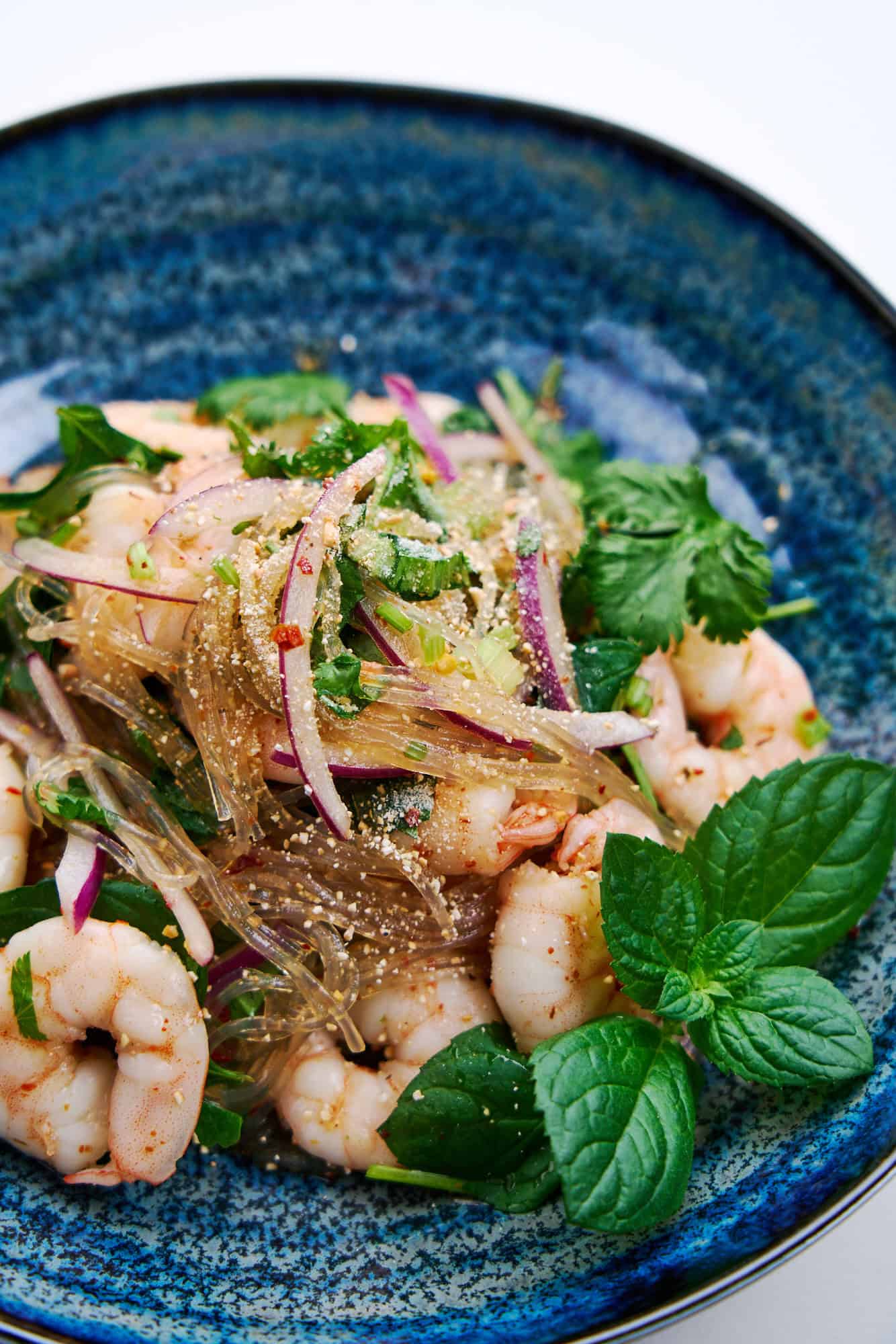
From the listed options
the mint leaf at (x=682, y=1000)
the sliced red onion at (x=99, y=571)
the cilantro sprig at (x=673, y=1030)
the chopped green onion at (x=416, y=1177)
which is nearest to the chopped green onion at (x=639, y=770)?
the cilantro sprig at (x=673, y=1030)

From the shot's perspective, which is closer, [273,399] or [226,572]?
[226,572]

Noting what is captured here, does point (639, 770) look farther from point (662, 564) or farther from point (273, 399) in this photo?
point (273, 399)

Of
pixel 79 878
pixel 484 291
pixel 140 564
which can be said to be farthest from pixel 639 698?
pixel 484 291

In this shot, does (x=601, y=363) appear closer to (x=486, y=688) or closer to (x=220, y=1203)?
(x=486, y=688)

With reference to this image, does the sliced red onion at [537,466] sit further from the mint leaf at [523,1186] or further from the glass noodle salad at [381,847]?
the mint leaf at [523,1186]

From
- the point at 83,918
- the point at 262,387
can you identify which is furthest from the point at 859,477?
the point at 83,918
